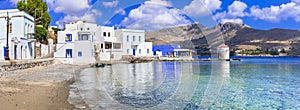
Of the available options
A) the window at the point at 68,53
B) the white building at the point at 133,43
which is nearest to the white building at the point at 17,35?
the window at the point at 68,53

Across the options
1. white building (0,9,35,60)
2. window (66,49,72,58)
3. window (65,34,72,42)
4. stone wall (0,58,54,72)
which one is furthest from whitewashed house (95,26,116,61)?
stone wall (0,58,54,72)

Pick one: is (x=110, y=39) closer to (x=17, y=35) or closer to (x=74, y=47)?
(x=74, y=47)

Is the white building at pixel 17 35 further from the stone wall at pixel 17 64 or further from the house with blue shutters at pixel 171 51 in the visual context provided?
the house with blue shutters at pixel 171 51

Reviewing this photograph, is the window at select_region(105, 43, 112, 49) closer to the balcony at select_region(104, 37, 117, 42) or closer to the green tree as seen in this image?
the balcony at select_region(104, 37, 117, 42)

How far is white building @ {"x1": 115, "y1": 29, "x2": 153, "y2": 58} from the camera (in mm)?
48594

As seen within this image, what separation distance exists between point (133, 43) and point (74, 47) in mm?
16931

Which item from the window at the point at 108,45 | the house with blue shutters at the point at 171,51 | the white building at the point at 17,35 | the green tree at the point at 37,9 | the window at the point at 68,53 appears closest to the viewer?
the white building at the point at 17,35

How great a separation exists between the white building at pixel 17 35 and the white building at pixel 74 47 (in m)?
5.91

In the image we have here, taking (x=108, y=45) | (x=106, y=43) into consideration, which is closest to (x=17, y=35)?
(x=106, y=43)

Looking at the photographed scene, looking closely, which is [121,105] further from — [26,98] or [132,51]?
[132,51]

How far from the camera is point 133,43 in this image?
50219 millimetres

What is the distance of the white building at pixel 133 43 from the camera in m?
48.6

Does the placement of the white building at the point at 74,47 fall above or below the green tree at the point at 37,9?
below

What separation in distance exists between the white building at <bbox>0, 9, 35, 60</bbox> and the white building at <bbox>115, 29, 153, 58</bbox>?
63.4ft
